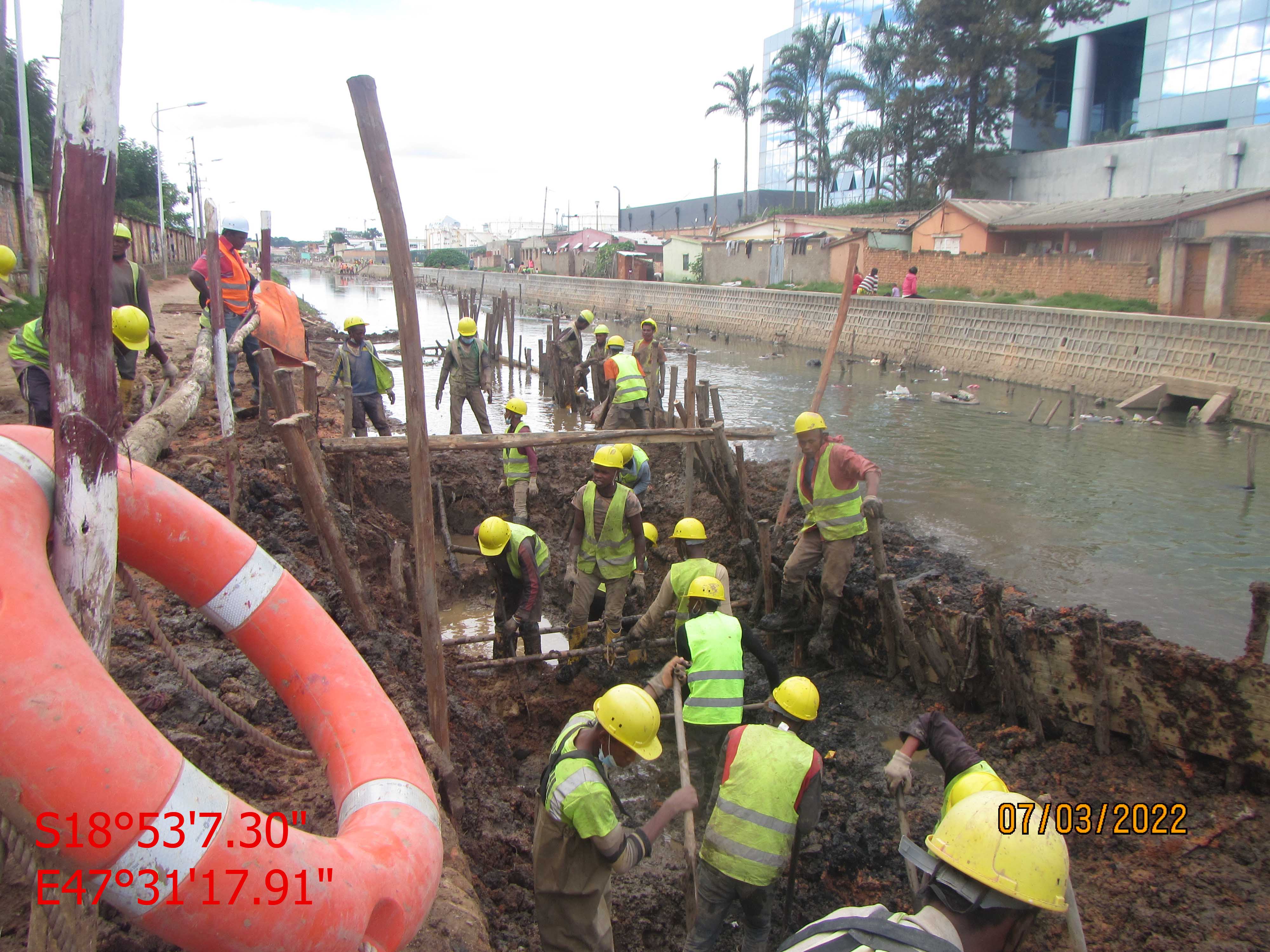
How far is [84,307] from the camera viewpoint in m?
1.99

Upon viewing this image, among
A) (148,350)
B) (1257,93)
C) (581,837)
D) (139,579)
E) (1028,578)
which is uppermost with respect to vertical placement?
(1257,93)

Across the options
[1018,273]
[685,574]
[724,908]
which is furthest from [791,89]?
[724,908]

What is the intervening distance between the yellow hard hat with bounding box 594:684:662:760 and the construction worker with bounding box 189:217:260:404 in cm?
538

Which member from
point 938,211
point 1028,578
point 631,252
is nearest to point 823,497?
point 1028,578

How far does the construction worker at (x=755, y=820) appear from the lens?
3.70 meters

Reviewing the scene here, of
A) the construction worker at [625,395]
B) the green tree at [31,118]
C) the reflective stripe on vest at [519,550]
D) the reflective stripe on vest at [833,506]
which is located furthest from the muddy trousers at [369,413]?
the green tree at [31,118]

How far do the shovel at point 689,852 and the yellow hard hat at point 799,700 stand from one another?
0.63 m

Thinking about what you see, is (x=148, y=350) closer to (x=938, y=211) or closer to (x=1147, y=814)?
(x=1147, y=814)

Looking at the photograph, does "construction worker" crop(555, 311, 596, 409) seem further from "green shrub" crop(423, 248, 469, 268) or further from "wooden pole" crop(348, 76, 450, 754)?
"green shrub" crop(423, 248, 469, 268)

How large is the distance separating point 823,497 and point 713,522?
9.14 feet

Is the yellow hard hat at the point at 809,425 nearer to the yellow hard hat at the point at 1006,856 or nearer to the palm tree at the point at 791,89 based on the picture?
the yellow hard hat at the point at 1006,856

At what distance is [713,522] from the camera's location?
9352mm

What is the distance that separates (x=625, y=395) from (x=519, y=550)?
184 inches

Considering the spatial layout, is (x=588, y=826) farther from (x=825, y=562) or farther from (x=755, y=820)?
(x=825, y=562)
